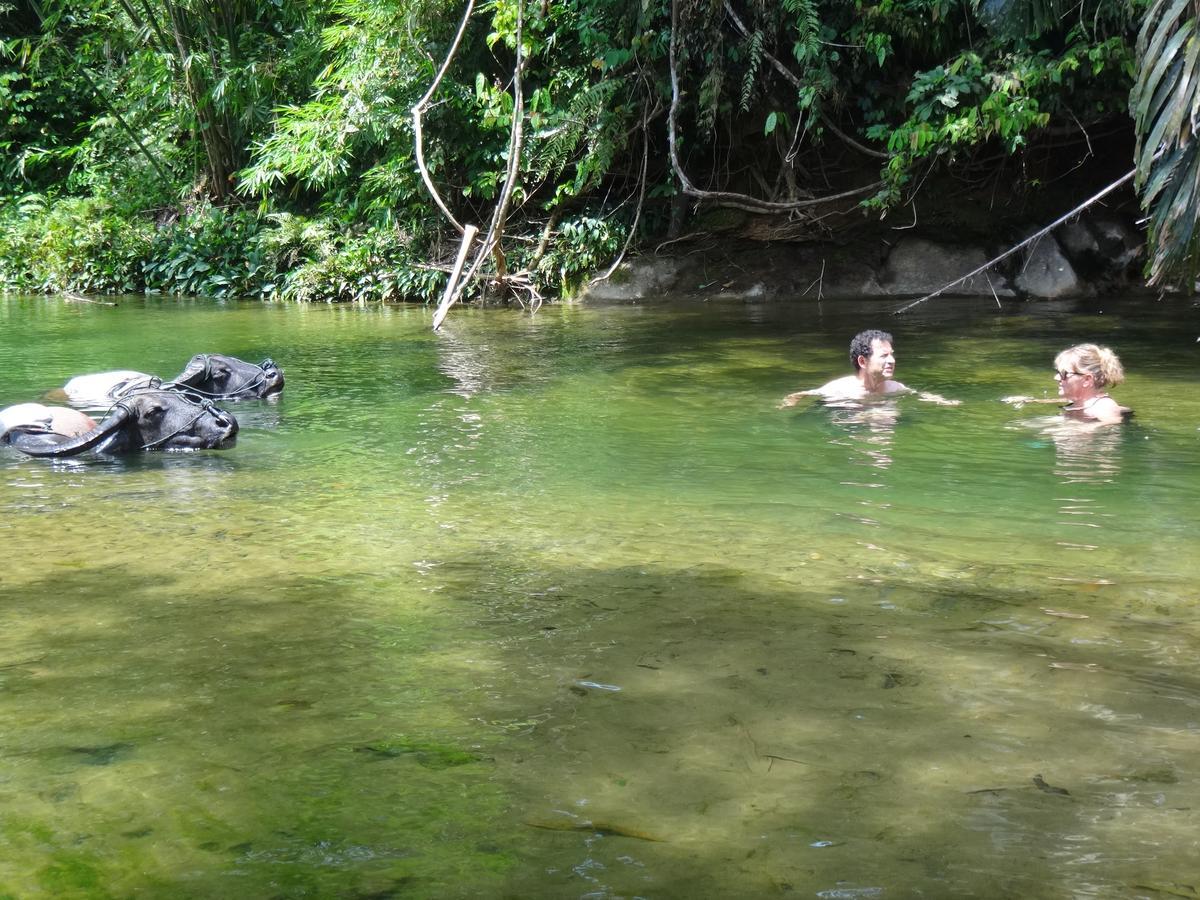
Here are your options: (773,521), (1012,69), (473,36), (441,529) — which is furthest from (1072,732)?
(473,36)

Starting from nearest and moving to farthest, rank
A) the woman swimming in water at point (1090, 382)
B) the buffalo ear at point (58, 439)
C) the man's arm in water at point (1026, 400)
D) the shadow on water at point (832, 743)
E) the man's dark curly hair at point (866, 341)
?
the shadow on water at point (832, 743) → the buffalo ear at point (58, 439) → the woman swimming in water at point (1090, 382) → the man's arm in water at point (1026, 400) → the man's dark curly hair at point (866, 341)

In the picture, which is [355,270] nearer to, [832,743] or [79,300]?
[79,300]

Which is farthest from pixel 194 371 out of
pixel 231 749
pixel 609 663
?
pixel 231 749

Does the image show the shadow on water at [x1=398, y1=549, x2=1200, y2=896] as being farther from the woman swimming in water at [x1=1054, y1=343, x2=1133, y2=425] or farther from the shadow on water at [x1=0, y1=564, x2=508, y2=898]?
the woman swimming in water at [x1=1054, y1=343, x2=1133, y2=425]

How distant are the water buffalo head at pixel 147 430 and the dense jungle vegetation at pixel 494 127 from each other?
5.88 m

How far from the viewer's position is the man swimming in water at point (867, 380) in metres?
8.20

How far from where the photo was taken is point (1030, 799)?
2.76m

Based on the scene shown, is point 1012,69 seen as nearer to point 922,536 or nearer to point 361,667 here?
point 922,536

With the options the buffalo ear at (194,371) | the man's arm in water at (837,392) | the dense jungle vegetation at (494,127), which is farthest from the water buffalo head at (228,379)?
the dense jungle vegetation at (494,127)

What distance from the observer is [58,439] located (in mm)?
7043

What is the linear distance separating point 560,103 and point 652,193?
167 centimetres

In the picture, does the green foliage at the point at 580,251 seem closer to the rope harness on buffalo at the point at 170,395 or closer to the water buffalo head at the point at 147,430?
the rope harness on buffalo at the point at 170,395

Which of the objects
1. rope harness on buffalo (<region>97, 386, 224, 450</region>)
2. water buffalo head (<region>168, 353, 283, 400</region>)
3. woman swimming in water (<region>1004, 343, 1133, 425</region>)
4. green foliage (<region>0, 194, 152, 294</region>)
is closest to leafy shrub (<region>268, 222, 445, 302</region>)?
green foliage (<region>0, 194, 152, 294</region>)

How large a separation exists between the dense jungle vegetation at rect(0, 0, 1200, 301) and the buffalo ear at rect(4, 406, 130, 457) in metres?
6.34
